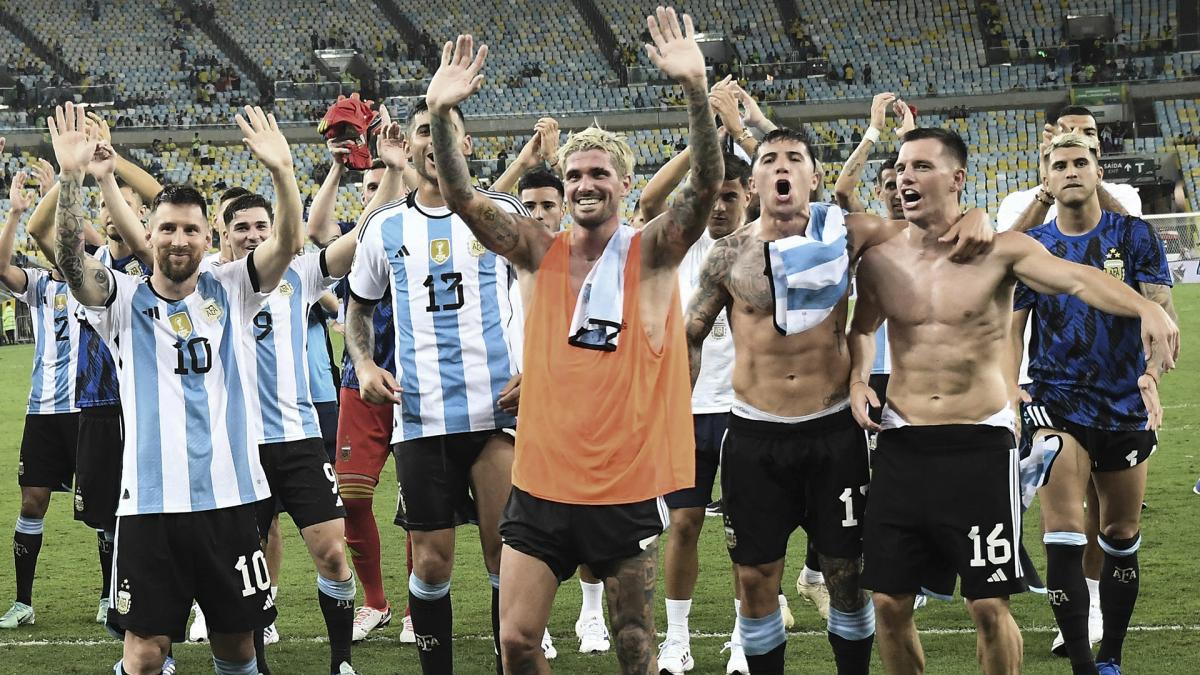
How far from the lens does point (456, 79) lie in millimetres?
4441

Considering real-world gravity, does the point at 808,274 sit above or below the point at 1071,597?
above

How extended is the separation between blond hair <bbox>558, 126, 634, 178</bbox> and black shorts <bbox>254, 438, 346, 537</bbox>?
2289mm

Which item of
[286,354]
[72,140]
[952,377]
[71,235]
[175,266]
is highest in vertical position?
[72,140]

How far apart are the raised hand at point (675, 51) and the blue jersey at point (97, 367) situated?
11.7ft

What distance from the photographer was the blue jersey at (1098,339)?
6.01 metres

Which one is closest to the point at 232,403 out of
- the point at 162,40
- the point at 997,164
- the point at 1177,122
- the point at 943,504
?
the point at 943,504

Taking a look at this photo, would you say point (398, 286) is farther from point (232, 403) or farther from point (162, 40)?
point (162, 40)

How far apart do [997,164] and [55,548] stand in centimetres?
3363

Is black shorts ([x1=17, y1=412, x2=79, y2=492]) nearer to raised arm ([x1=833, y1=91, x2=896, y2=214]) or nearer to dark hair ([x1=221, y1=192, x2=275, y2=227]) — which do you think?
dark hair ([x1=221, y1=192, x2=275, y2=227])

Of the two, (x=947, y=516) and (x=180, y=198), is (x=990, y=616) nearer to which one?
(x=947, y=516)

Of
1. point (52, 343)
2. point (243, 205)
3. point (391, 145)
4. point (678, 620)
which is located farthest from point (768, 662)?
point (52, 343)

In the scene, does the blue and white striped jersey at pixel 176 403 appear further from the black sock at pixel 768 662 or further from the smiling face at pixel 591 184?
the black sock at pixel 768 662

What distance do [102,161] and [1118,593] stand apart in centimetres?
457

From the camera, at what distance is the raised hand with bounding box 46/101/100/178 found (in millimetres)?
4656
